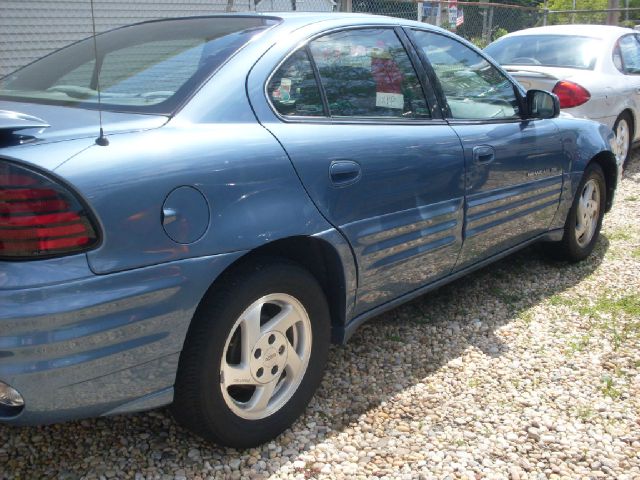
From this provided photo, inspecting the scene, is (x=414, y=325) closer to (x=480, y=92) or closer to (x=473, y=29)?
(x=480, y=92)

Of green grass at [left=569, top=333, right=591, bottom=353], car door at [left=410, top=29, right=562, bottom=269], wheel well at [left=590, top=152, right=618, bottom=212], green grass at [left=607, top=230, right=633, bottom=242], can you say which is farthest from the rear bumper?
green grass at [left=607, top=230, right=633, bottom=242]

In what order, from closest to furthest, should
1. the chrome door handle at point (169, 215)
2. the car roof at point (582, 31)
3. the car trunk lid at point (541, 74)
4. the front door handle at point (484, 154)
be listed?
1. the chrome door handle at point (169, 215)
2. the front door handle at point (484, 154)
3. the car trunk lid at point (541, 74)
4. the car roof at point (582, 31)

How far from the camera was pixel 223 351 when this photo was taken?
7.63ft

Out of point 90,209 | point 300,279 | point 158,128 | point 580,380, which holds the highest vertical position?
point 158,128

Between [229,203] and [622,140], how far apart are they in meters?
6.61

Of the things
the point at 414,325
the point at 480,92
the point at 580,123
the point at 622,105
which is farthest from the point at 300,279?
the point at 622,105

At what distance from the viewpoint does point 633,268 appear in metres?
4.71

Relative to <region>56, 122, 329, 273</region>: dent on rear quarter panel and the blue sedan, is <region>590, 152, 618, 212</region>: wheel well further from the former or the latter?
<region>56, 122, 329, 273</region>: dent on rear quarter panel

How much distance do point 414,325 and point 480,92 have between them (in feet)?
4.42

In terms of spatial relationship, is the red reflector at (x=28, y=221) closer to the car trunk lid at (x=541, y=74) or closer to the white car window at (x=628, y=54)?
the car trunk lid at (x=541, y=74)

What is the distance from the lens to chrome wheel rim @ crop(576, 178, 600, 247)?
4645mm

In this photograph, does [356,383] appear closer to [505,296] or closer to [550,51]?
[505,296]

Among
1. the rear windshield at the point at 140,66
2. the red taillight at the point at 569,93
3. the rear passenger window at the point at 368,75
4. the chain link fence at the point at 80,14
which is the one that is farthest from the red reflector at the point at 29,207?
the chain link fence at the point at 80,14

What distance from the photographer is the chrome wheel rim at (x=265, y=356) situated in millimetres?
2418
